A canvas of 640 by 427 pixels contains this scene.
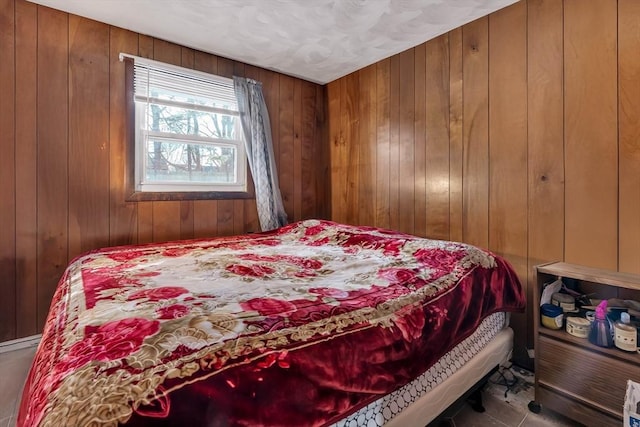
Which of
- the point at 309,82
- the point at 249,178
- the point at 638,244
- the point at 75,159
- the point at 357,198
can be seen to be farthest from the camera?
the point at 309,82

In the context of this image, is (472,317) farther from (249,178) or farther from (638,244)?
(249,178)

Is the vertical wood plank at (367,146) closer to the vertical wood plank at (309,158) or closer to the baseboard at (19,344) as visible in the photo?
the vertical wood plank at (309,158)

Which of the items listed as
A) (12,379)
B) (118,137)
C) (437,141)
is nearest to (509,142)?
(437,141)

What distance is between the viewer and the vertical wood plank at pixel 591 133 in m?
1.51

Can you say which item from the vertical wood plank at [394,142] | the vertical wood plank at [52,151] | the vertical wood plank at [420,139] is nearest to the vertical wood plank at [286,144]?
the vertical wood plank at [394,142]

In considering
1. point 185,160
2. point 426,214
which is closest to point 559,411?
point 426,214

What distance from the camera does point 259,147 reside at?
8.76 ft

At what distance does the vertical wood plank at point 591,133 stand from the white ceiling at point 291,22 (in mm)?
515

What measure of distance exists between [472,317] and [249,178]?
2.10 meters

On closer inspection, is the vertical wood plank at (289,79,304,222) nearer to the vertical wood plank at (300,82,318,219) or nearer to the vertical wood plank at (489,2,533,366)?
the vertical wood plank at (300,82,318,219)

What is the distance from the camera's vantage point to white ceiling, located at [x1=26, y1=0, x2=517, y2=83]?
6.16 ft

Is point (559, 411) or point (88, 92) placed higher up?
point (88, 92)

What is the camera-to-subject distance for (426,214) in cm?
237

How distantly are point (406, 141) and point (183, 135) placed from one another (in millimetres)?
1799
